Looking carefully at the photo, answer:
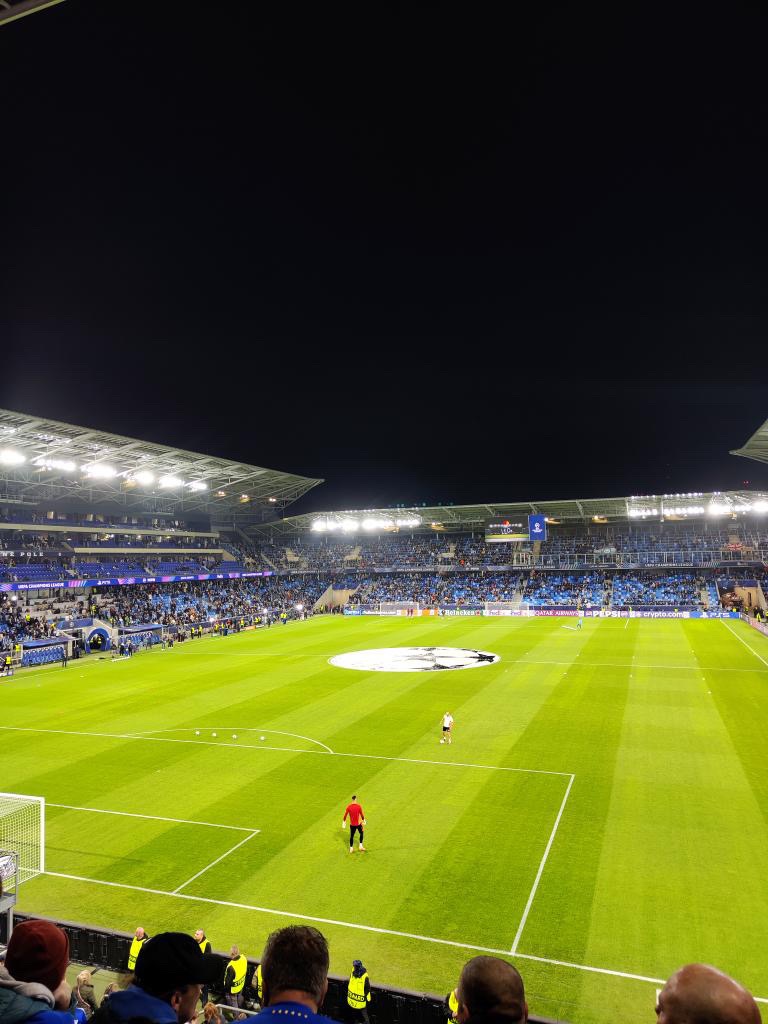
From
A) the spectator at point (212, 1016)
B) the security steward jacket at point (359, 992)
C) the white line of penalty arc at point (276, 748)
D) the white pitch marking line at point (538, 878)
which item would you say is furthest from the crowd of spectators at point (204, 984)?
the white line of penalty arc at point (276, 748)

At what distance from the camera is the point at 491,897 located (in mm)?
12398

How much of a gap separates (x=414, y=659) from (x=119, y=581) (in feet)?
109

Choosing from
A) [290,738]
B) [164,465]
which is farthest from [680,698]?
[164,465]

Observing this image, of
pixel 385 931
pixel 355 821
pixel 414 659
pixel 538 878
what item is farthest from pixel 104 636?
pixel 538 878

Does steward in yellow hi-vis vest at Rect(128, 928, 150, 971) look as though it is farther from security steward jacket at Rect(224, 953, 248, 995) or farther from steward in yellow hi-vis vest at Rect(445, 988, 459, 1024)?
steward in yellow hi-vis vest at Rect(445, 988, 459, 1024)

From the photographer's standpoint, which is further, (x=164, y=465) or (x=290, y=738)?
(x=164, y=465)

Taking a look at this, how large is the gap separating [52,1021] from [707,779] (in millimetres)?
19599

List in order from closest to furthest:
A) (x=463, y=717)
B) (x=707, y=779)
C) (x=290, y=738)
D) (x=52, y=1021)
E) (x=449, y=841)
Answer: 1. (x=52, y=1021)
2. (x=449, y=841)
3. (x=707, y=779)
4. (x=290, y=738)
5. (x=463, y=717)

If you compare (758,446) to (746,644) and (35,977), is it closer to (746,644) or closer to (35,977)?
(746,644)

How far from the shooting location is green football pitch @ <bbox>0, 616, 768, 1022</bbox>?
36.3 ft

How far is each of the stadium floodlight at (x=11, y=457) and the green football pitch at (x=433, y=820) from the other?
2257 cm

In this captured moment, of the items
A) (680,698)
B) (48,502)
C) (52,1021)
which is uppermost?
(48,502)

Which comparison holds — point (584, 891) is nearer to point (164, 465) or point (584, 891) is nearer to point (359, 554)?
point (164, 465)

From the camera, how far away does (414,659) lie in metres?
41.6
